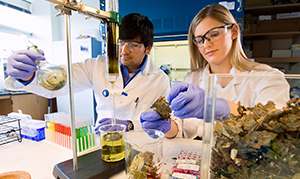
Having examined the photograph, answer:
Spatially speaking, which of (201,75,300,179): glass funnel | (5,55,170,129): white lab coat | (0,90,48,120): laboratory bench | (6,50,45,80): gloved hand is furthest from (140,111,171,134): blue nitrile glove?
(0,90,48,120): laboratory bench

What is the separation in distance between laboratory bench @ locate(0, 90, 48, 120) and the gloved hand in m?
2.98

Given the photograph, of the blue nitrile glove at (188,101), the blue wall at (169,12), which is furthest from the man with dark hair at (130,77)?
the blue wall at (169,12)

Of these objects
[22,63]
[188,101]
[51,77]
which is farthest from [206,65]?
[22,63]

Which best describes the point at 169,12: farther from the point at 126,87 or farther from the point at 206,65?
the point at 126,87

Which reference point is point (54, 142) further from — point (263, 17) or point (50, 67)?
point (263, 17)

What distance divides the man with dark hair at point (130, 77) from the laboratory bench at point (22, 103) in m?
2.58

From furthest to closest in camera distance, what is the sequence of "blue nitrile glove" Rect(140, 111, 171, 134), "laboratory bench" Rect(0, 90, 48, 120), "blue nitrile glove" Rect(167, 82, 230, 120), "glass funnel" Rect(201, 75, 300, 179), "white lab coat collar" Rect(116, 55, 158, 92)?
"laboratory bench" Rect(0, 90, 48, 120) → "white lab coat collar" Rect(116, 55, 158, 92) → "blue nitrile glove" Rect(140, 111, 171, 134) → "blue nitrile glove" Rect(167, 82, 230, 120) → "glass funnel" Rect(201, 75, 300, 179)

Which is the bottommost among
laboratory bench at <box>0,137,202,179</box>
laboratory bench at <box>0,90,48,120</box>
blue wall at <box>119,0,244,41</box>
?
laboratory bench at <box>0,90,48,120</box>

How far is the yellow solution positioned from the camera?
68 cm

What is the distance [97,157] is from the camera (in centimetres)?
74

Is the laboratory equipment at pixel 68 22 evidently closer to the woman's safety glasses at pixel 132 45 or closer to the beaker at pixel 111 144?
the beaker at pixel 111 144

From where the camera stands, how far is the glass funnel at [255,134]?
383 mm

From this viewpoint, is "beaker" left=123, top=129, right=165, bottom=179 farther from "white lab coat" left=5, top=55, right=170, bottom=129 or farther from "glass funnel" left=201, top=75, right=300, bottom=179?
"white lab coat" left=5, top=55, right=170, bottom=129

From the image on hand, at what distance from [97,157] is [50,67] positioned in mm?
500
